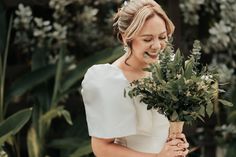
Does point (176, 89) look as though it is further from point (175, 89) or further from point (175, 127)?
point (175, 127)

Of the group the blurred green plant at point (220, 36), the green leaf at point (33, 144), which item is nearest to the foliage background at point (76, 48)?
the blurred green plant at point (220, 36)

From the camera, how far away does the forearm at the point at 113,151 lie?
2211 mm

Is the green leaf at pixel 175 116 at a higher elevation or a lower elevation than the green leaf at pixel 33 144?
higher

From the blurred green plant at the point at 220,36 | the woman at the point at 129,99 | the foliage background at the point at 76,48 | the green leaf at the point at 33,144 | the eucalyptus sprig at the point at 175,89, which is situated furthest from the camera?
the blurred green plant at the point at 220,36

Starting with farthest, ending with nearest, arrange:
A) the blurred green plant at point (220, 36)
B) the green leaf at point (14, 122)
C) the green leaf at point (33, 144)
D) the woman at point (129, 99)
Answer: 1. the blurred green plant at point (220, 36)
2. the green leaf at point (33, 144)
3. the green leaf at point (14, 122)
4. the woman at point (129, 99)

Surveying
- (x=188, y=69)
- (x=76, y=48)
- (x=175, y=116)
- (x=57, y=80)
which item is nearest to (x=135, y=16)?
Result: (x=188, y=69)

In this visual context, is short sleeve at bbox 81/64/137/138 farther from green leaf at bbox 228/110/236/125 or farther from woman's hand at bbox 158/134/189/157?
green leaf at bbox 228/110/236/125

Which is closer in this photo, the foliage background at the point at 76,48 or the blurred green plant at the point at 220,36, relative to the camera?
the foliage background at the point at 76,48

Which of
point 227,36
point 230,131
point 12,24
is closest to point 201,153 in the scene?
point 230,131

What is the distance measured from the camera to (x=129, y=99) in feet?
7.34

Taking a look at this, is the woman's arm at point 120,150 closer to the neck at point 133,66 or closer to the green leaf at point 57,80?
the neck at point 133,66

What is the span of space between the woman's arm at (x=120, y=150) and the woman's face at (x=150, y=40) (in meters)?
0.28

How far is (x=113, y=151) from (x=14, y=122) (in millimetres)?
1632

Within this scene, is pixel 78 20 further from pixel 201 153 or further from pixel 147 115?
pixel 147 115
